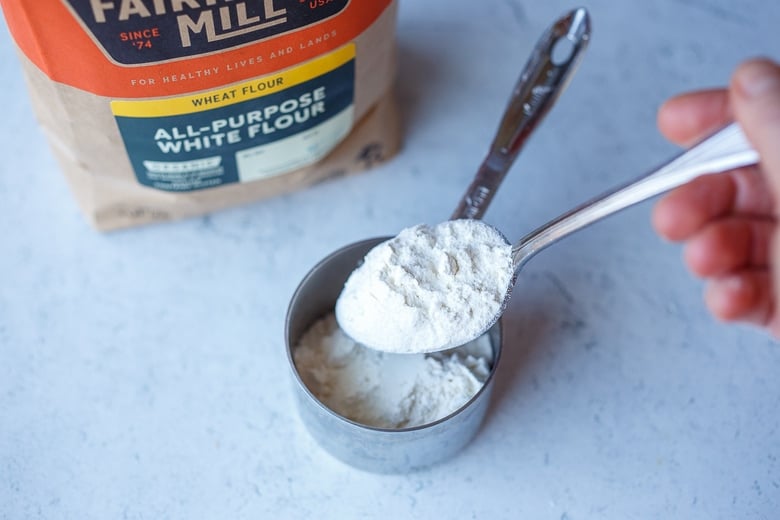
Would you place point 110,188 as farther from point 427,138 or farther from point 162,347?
point 427,138

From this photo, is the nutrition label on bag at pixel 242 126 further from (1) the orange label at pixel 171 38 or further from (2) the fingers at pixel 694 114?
(2) the fingers at pixel 694 114

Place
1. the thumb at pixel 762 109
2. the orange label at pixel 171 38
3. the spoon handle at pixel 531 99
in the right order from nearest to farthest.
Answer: the thumb at pixel 762 109, the orange label at pixel 171 38, the spoon handle at pixel 531 99

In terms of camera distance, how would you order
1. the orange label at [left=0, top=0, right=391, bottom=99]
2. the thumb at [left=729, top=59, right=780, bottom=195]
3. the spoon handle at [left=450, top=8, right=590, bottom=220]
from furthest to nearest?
1. the spoon handle at [left=450, top=8, right=590, bottom=220]
2. the orange label at [left=0, top=0, right=391, bottom=99]
3. the thumb at [left=729, top=59, right=780, bottom=195]

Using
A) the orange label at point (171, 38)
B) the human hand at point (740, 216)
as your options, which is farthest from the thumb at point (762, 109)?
the orange label at point (171, 38)

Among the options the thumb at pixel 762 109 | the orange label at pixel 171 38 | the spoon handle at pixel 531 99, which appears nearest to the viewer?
the thumb at pixel 762 109

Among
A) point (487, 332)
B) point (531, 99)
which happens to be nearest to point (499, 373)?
point (487, 332)

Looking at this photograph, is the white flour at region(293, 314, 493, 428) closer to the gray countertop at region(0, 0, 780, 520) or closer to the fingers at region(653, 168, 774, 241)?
the gray countertop at region(0, 0, 780, 520)

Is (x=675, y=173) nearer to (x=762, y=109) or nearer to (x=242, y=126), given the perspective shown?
(x=762, y=109)

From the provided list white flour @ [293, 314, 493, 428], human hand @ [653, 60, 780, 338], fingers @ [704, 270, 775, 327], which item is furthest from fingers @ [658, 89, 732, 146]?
white flour @ [293, 314, 493, 428]

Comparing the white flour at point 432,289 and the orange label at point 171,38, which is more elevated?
the orange label at point 171,38
